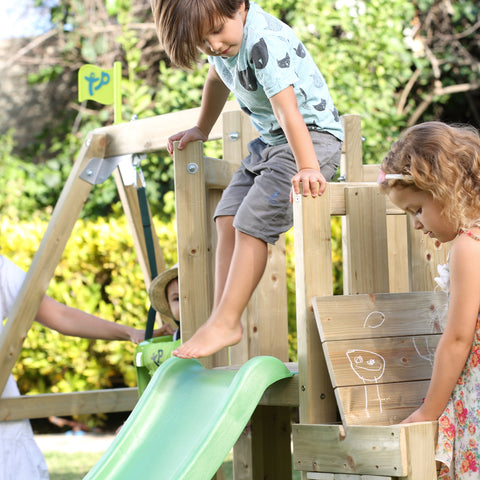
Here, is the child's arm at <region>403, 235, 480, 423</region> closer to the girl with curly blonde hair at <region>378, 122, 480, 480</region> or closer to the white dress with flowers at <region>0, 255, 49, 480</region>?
the girl with curly blonde hair at <region>378, 122, 480, 480</region>

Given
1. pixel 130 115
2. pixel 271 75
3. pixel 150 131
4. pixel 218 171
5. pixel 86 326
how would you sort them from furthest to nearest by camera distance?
pixel 130 115 < pixel 150 131 < pixel 86 326 < pixel 218 171 < pixel 271 75

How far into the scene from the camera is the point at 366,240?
2.57 metres

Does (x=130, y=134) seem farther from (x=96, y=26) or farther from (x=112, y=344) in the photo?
(x=96, y=26)

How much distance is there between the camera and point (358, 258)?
2572 millimetres

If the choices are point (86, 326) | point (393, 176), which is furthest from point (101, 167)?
point (393, 176)

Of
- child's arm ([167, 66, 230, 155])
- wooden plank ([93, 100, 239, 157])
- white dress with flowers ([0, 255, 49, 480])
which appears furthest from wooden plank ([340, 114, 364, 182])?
white dress with flowers ([0, 255, 49, 480])

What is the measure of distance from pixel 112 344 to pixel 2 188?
2860mm

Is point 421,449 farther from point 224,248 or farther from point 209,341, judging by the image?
point 224,248

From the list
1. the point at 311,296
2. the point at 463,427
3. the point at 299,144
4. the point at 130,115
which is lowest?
the point at 463,427

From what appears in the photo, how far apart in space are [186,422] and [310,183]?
3.00ft

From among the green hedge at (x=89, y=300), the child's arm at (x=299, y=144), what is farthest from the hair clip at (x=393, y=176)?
the green hedge at (x=89, y=300)

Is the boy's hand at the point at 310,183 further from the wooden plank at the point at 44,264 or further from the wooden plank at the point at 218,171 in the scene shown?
the wooden plank at the point at 44,264

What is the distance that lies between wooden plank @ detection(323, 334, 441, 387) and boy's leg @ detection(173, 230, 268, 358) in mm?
430

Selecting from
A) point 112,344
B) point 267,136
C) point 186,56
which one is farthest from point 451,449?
point 112,344
